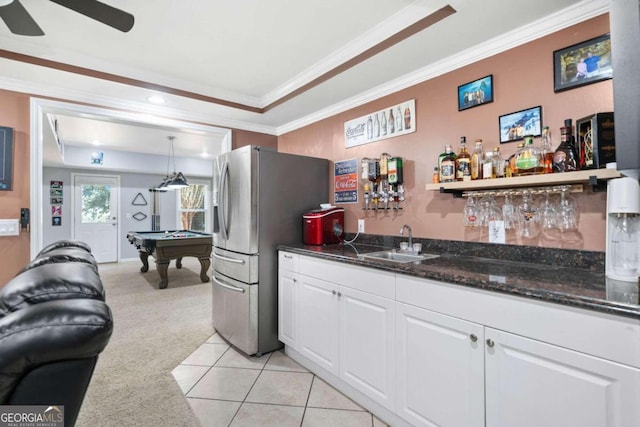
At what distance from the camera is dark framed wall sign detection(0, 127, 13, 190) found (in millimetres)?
2477

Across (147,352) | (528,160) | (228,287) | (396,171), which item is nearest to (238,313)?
(228,287)

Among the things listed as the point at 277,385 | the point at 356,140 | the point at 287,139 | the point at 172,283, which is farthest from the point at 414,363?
the point at 172,283

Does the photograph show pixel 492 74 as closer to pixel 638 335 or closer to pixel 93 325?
pixel 638 335

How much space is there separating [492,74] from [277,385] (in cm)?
259

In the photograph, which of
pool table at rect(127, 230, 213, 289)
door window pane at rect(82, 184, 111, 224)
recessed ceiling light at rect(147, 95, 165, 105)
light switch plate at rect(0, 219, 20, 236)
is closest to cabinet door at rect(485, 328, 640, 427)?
recessed ceiling light at rect(147, 95, 165, 105)

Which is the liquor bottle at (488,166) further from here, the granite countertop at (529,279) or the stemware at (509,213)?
the granite countertop at (529,279)

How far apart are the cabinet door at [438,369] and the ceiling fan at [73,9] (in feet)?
6.81

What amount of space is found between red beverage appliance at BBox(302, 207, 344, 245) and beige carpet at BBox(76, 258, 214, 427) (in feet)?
4.86

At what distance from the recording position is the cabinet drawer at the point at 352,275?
5.80 feet

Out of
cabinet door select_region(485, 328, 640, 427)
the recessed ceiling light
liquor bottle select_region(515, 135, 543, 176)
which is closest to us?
cabinet door select_region(485, 328, 640, 427)

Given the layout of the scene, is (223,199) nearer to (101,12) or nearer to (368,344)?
(101,12)

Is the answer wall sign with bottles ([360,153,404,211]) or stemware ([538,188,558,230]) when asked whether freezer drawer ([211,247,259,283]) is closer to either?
wall sign with bottles ([360,153,404,211])

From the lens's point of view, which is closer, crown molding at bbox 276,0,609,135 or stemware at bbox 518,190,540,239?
crown molding at bbox 276,0,609,135

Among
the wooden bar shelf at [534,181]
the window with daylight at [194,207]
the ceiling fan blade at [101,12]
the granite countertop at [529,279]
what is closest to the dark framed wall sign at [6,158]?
the ceiling fan blade at [101,12]
